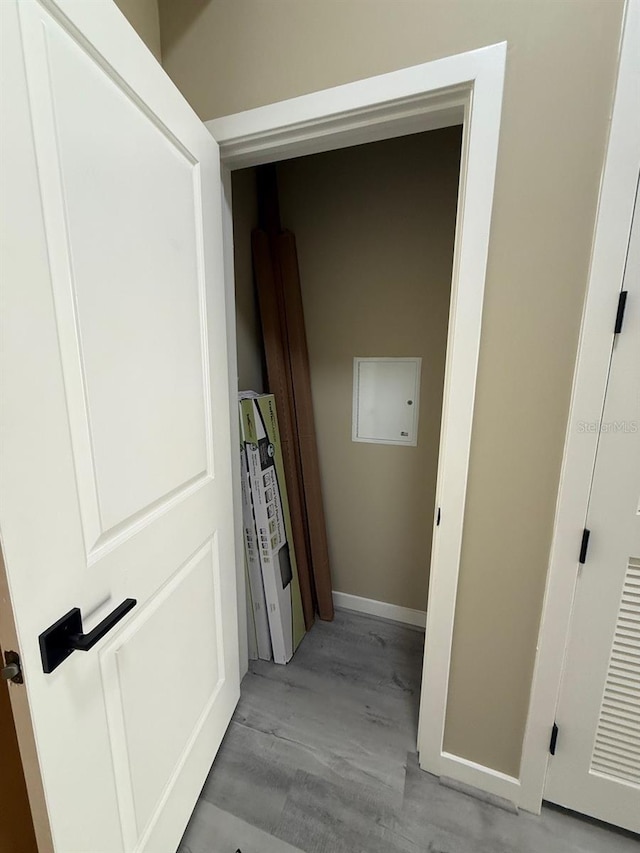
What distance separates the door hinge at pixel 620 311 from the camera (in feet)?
2.76

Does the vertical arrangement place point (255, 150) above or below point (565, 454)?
above

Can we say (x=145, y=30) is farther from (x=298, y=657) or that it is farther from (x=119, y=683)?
(x=298, y=657)

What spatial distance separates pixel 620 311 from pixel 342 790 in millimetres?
1661

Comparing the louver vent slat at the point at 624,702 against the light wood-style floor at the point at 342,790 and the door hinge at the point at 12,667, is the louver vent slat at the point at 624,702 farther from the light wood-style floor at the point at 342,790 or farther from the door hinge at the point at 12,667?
the door hinge at the point at 12,667

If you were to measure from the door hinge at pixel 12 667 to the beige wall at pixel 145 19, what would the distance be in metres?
1.54

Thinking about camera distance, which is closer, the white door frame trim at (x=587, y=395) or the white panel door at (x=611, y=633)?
the white door frame trim at (x=587, y=395)

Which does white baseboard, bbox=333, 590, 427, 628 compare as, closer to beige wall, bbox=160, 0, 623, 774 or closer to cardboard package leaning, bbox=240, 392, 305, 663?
cardboard package leaning, bbox=240, 392, 305, 663

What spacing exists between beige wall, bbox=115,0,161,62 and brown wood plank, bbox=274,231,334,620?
0.76 metres

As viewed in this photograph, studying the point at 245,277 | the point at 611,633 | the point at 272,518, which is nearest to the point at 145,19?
the point at 245,277

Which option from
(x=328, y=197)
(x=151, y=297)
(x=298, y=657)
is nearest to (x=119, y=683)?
(x=151, y=297)

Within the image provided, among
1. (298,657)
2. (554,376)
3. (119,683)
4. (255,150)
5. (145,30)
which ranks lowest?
(298,657)

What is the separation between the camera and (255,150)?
1095 mm

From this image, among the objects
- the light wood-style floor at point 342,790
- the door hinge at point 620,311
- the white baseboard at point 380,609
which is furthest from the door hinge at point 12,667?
the white baseboard at point 380,609

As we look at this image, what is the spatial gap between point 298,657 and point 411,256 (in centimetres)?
200
